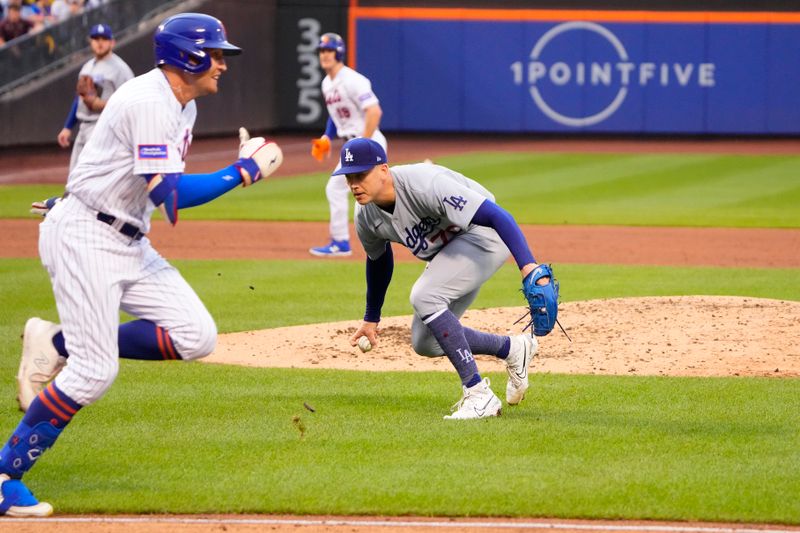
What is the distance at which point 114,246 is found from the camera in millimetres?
4977

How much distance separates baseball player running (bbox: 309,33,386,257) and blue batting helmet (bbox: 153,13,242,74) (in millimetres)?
7488

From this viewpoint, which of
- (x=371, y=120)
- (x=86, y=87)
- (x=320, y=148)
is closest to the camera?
(x=320, y=148)

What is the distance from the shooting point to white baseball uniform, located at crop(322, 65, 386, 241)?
12766 mm

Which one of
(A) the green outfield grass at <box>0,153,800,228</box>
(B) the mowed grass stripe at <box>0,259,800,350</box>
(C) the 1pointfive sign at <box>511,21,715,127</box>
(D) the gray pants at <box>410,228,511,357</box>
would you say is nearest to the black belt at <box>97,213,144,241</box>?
(D) the gray pants at <box>410,228,511,357</box>

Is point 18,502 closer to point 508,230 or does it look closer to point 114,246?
point 114,246

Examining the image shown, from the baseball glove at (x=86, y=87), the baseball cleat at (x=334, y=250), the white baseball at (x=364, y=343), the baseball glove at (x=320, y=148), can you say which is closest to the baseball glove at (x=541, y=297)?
the white baseball at (x=364, y=343)

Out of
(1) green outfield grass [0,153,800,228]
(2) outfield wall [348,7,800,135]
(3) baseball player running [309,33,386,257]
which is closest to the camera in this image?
(3) baseball player running [309,33,386,257]

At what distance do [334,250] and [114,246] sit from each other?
26.7 feet

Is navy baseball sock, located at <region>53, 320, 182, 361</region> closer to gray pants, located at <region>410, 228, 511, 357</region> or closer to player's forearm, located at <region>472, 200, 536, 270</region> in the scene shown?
Result: gray pants, located at <region>410, 228, 511, 357</region>

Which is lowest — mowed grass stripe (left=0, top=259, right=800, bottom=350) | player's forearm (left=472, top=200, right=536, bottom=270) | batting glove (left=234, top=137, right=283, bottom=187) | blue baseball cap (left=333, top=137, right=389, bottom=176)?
mowed grass stripe (left=0, top=259, right=800, bottom=350)

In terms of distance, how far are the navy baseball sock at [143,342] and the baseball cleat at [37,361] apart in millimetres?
30

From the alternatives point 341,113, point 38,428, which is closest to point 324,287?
point 341,113

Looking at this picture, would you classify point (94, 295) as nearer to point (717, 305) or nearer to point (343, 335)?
point (343, 335)

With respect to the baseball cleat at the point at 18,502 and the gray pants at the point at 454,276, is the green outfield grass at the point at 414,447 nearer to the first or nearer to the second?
the baseball cleat at the point at 18,502
